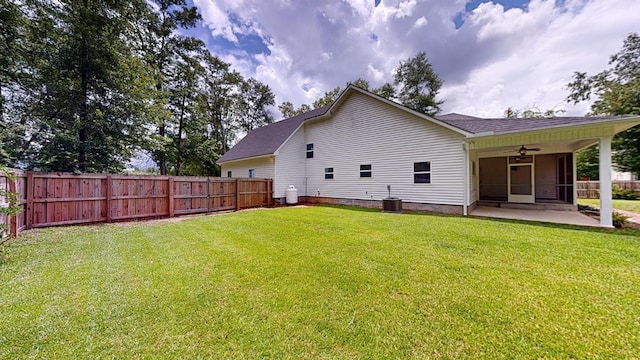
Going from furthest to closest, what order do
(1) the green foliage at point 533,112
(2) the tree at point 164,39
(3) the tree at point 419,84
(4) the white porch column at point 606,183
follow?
(1) the green foliage at point 533,112 < (3) the tree at point 419,84 < (2) the tree at point 164,39 < (4) the white porch column at point 606,183

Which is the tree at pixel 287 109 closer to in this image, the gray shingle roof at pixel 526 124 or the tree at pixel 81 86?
the tree at pixel 81 86

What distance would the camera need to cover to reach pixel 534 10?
8.67m

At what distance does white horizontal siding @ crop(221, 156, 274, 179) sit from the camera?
539 inches

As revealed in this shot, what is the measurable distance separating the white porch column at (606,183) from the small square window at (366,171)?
7.58 meters

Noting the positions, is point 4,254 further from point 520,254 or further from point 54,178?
point 520,254

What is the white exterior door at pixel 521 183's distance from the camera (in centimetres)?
1060

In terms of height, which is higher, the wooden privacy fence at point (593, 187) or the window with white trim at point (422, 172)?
the window with white trim at point (422, 172)

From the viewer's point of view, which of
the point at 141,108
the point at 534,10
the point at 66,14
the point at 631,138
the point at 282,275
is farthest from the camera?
the point at 631,138

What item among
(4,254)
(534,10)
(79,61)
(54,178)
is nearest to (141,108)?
(79,61)

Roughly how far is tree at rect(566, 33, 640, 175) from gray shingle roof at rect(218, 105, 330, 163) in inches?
723

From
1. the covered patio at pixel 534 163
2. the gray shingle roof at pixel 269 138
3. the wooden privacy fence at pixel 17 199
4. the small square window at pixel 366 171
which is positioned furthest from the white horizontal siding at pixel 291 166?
the wooden privacy fence at pixel 17 199

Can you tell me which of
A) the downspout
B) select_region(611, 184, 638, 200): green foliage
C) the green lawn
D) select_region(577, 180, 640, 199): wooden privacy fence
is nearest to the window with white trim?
the downspout

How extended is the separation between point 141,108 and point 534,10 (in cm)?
1822

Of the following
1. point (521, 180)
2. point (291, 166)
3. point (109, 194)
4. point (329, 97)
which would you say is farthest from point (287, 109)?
point (521, 180)
